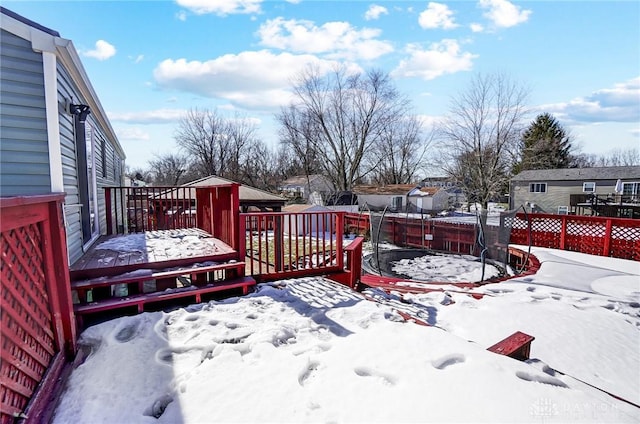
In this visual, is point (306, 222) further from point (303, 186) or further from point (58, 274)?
point (303, 186)

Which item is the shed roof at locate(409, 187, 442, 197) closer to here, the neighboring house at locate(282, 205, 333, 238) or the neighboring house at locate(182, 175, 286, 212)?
the neighboring house at locate(182, 175, 286, 212)

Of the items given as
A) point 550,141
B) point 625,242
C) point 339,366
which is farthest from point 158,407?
point 550,141

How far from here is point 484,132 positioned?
23.7m

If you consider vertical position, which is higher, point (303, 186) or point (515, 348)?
point (303, 186)

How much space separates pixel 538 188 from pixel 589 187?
333 cm

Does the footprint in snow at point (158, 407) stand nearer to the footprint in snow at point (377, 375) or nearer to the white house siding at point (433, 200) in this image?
the footprint in snow at point (377, 375)

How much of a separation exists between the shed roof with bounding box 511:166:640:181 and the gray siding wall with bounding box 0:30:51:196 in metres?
31.0

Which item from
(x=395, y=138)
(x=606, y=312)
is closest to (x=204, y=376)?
(x=606, y=312)

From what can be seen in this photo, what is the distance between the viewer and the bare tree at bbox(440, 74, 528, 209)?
75.2 feet

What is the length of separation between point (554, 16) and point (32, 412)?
10.1 metres

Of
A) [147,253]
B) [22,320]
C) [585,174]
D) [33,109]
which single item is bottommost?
[147,253]

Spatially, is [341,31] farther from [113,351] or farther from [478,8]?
[113,351]

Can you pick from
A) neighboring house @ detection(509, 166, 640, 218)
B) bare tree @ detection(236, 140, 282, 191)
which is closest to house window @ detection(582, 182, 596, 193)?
neighboring house @ detection(509, 166, 640, 218)

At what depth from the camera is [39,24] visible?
11.1 ft
